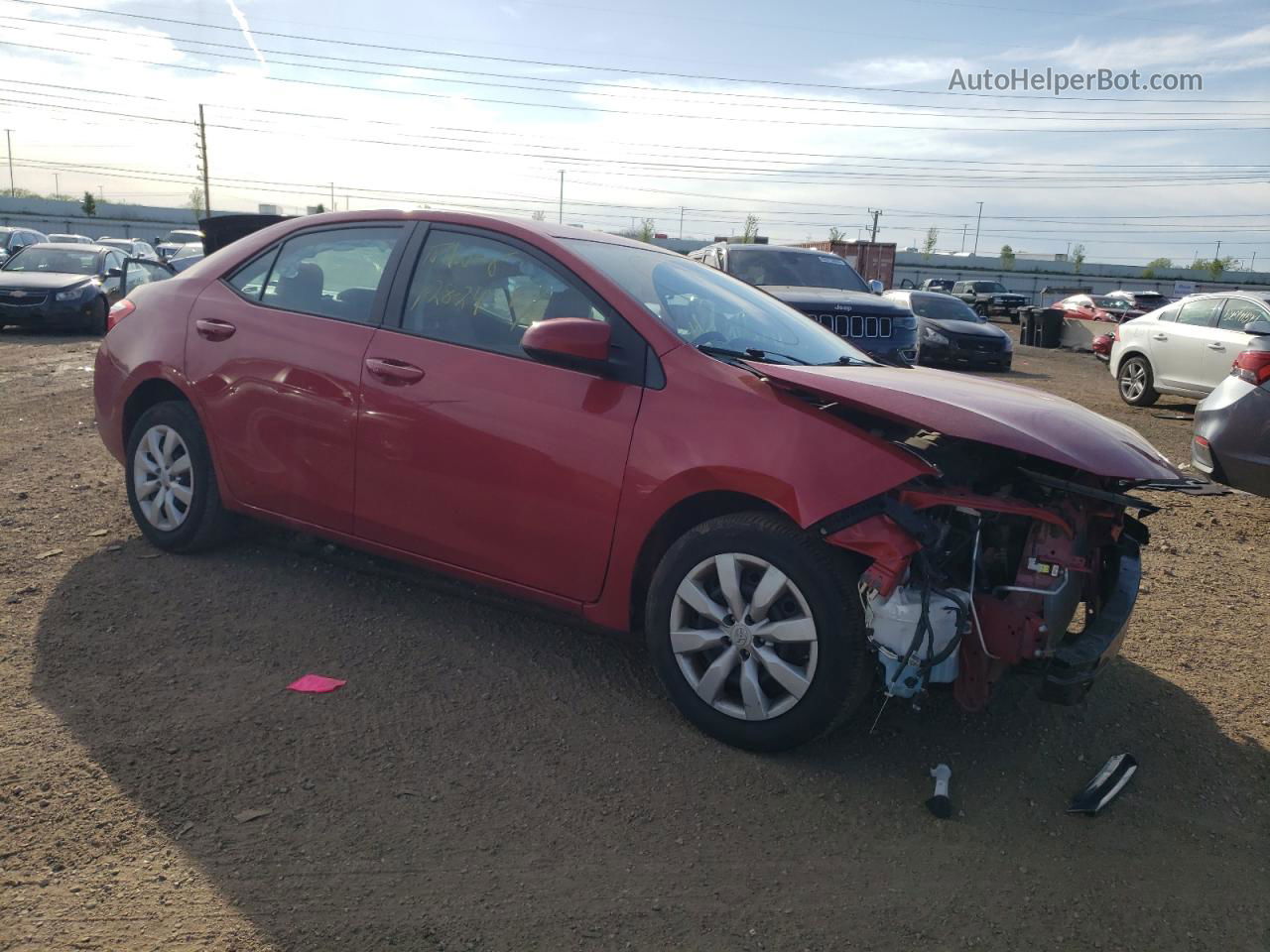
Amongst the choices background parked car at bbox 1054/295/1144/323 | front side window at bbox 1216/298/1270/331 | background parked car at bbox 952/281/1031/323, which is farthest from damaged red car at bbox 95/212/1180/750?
background parked car at bbox 952/281/1031/323

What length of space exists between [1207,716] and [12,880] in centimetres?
394

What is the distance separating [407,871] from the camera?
2607 millimetres

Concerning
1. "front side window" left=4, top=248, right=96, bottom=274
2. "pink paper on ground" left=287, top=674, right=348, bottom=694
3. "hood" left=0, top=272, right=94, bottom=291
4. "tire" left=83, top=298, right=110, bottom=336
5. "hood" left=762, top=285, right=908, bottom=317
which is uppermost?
"hood" left=762, top=285, right=908, bottom=317

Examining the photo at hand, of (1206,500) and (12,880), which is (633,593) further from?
(1206,500)

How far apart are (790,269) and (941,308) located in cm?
1013

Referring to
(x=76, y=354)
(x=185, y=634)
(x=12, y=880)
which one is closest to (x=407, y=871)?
(x=12, y=880)

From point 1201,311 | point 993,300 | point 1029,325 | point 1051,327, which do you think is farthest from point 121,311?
point 993,300

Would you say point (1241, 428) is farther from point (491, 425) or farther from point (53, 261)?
point (53, 261)

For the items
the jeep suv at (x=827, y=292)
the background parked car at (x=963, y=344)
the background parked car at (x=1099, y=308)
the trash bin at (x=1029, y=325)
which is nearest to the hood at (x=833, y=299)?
the jeep suv at (x=827, y=292)

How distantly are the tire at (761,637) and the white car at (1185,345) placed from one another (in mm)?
10922

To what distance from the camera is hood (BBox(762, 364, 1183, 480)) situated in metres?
2.94

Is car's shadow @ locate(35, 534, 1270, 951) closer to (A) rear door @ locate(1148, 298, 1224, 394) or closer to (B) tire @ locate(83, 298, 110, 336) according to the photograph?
(A) rear door @ locate(1148, 298, 1224, 394)

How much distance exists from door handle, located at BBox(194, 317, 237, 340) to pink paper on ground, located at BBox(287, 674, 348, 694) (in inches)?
67.7

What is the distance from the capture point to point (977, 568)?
317 cm
